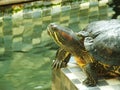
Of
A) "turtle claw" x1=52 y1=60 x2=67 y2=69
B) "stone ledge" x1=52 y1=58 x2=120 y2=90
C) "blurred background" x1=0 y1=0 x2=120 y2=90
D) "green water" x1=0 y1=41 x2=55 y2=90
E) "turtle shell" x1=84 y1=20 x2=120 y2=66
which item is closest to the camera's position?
"turtle shell" x1=84 y1=20 x2=120 y2=66

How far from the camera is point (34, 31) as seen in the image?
20.6 ft

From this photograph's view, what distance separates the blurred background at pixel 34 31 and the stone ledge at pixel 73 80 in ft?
2.52

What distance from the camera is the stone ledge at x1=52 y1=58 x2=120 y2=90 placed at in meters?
3.06

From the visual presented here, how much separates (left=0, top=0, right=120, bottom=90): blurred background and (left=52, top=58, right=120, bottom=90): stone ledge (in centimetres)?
77

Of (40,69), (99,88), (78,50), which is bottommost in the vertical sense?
(40,69)

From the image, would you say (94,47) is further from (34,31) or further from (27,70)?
(34,31)

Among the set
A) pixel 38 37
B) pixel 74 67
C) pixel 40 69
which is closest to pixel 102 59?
pixel 74 67

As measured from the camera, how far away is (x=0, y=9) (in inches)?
257

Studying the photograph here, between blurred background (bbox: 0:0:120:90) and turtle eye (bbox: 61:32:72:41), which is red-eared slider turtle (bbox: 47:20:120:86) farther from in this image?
blurred background (bbox: 0:0:120:90)

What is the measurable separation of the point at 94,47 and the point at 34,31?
10.9 feet

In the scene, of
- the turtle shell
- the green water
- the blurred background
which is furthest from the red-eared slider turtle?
the blurred background

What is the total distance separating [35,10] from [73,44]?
11.8ft

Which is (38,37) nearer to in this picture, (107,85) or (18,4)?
(18,4)

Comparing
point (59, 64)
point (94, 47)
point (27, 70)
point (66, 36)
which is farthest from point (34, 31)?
point (94, 47)
